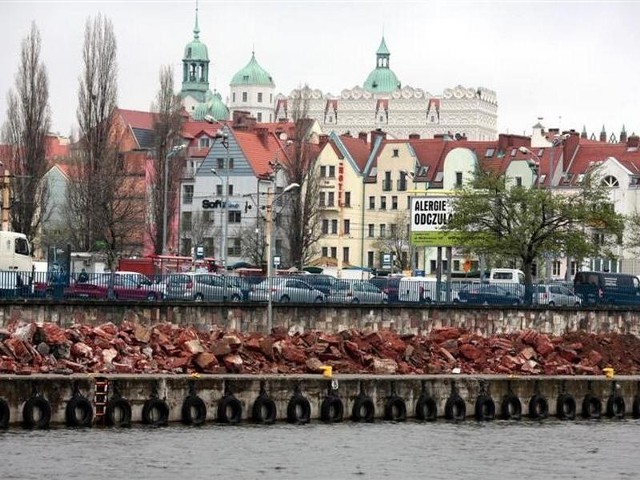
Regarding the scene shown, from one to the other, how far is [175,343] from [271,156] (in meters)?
89.9

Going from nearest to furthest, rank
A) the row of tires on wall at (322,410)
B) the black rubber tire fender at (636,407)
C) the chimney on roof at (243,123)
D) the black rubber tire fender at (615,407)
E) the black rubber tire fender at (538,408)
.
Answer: the row of tires on wall at (322,410) → the black rubber tire fender at (538,408) → the black rubber tire fender at (615,407) → the black rubber tire fender at (636,407) → the chimney on roof at (243,123)

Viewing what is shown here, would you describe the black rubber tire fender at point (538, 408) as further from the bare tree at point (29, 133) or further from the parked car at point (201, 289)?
the bare tree at point (29, 133)

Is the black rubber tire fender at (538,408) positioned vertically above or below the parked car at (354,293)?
below

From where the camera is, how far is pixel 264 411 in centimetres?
5659

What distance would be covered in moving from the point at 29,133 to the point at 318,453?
58920 mm

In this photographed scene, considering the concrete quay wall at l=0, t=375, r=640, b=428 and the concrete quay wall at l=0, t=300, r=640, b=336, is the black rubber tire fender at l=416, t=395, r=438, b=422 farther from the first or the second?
the concrete quay wall at l=0, t=300, r=640, b=336

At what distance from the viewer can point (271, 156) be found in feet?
494

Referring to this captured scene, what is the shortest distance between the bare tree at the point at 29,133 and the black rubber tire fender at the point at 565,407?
153ft

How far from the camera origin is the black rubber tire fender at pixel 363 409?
58469mm

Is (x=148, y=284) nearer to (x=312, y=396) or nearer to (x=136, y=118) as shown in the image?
(x=312, y=396)

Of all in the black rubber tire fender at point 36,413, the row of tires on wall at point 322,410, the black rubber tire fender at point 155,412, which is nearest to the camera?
the black rubber tire fender at point 36,413

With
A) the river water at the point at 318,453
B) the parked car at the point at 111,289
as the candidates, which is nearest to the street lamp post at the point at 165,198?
the parked car at the point at 111,289

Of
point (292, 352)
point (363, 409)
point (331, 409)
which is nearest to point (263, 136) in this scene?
point (292, 352)

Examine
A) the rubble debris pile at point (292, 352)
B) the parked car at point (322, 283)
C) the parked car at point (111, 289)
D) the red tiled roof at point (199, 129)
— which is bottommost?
the rubble debris pile at point (292, 352)
